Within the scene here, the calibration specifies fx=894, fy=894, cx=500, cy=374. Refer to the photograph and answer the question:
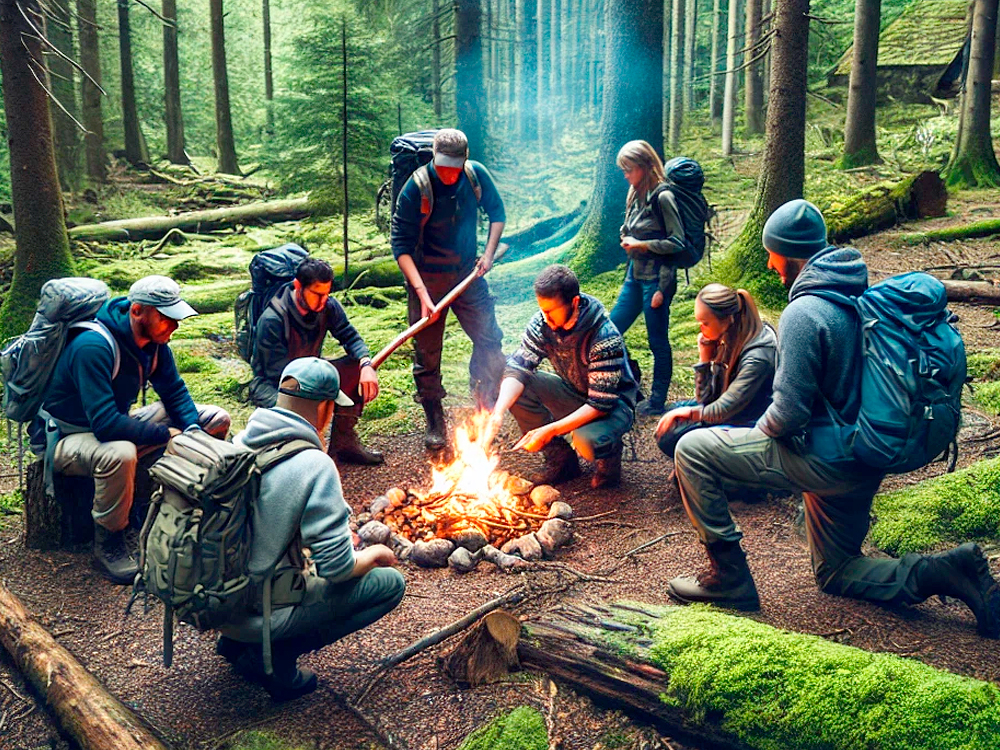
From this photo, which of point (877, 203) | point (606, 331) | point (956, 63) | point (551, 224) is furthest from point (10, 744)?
point (956, 63)

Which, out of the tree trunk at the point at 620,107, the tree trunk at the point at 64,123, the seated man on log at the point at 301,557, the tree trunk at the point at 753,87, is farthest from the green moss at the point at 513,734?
the tree trunk at the point at 753,87

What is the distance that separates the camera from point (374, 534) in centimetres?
597

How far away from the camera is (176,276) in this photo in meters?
14.4

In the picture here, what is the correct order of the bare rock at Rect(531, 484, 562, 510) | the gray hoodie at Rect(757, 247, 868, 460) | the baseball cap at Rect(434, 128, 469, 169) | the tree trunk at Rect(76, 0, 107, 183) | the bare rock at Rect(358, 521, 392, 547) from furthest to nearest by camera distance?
1. the tree trunk at Rect(76, 0, 107, 183)
2. the baseball cap at Rect(434, 128, 469, 169)
3. the bare rock at Rect(531, 484, 562, 510)
4. the bare rock at Rect(358, 521, 392, 547)
5. the gray hoodie at Rect(757, 247, 868, 460)

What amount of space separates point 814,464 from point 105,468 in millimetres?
4103

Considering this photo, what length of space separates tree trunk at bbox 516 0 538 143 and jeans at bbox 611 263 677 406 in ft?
74.5

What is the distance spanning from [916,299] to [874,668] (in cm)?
171

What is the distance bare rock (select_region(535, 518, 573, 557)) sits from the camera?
19.1ft

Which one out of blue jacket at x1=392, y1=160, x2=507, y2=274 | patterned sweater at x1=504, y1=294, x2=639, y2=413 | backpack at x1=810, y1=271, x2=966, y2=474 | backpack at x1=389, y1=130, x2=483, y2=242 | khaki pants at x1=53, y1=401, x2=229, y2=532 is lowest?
khaki pants at x1=53, y1=401, x2=229, y2=532

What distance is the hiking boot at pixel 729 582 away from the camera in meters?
4.81

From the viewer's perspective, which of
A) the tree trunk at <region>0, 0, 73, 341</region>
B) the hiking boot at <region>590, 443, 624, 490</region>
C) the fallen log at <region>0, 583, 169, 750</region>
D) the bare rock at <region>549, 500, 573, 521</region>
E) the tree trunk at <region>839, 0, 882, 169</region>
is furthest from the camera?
the tree trunk at <region>839, 0, 882, 169</region>

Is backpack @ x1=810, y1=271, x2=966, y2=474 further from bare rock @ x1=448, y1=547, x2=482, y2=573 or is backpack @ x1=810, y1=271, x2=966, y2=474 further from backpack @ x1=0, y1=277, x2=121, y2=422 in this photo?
backpack @ x1=0, y1=277, x2=121, y2=422

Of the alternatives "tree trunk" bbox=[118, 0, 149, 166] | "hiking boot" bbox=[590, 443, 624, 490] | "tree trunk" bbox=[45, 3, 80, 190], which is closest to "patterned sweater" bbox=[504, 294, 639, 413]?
"hiking boot" bbox=[590, 443, 624, 490]

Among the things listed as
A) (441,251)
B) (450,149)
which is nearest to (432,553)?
(441,251)
